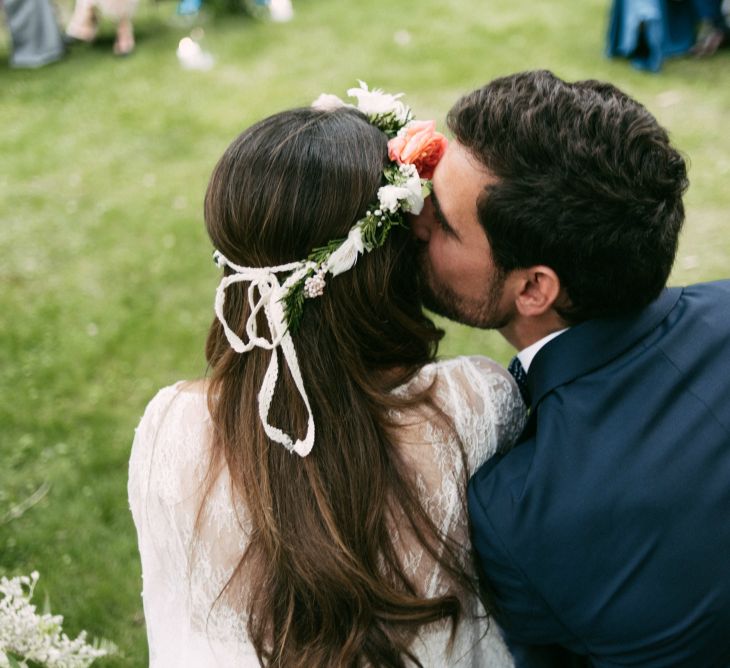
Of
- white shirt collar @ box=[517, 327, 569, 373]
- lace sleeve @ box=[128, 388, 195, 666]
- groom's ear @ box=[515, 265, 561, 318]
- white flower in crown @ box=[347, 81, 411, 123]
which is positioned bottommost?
lace sleeve @ box=[128, 388, 195, 666]

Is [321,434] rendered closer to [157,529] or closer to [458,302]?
[157,529]

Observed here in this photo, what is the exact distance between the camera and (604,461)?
6.00 ft

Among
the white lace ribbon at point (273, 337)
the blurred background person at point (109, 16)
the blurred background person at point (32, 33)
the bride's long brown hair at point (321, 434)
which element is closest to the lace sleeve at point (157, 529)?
the bride's long brown hair at point (321, 434)

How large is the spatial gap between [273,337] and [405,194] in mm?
476

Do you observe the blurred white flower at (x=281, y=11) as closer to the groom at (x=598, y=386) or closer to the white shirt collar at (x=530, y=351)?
the groom at (x=598, y=386)

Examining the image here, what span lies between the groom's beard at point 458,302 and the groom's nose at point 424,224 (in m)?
0.03

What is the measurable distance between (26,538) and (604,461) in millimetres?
2905

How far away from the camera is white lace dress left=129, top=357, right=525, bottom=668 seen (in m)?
2.04

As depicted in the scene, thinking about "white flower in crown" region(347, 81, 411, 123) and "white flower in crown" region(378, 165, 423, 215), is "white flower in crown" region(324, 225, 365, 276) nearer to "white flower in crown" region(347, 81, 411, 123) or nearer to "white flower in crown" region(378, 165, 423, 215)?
"white flower in crown" region(378, 165, 423, 215)

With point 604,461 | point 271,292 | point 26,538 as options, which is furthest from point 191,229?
point 604,461

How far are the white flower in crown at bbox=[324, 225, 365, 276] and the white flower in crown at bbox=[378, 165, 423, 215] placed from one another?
0.09m

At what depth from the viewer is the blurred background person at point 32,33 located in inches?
354

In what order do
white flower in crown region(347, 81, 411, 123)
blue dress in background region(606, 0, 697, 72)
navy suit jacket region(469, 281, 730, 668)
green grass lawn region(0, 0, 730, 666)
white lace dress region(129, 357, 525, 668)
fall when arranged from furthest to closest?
1. blue dress in background region(606, 0, 697, 72)
2. green grass lawn region(0, 0, 730, 666)
3. white flower in crown region(347, 81, 411, 123)
4. white lace dress region(129, 357, 525, 668)
5. navy suit jacket region(469, 281, 730, 668)

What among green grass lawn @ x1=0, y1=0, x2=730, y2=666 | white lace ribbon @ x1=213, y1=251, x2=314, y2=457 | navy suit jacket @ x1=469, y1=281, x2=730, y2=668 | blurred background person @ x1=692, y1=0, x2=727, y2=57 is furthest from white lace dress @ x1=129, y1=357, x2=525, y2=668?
blurred background person @ x1=692, y1=0, x2=727, y2=57
